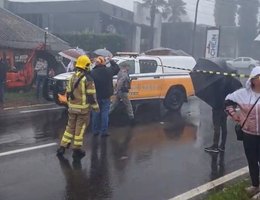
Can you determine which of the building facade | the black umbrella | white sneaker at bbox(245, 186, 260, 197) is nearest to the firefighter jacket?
the black umbrella

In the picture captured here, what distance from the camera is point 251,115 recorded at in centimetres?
571

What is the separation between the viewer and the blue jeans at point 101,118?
380 inches

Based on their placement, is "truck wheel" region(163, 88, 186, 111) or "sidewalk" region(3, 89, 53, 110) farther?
"sidewalk" region(3, 89, 53, 110)

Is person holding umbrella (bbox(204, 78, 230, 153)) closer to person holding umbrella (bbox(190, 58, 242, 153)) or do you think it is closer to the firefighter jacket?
person holding umbrella (bbox(190, 58, 242, 153))

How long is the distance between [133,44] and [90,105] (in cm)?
3601

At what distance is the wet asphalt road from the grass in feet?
1.88

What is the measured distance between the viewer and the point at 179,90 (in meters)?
14.5

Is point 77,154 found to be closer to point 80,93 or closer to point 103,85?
point 80,93

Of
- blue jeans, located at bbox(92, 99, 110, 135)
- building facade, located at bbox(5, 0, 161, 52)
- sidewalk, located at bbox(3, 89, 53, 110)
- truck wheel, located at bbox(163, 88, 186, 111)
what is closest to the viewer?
blue jeans, located at bbox(92, 99, 110, 135)

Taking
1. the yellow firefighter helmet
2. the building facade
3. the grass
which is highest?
the building facade

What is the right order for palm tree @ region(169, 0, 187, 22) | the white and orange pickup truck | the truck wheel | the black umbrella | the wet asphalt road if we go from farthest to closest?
palm tree @ region(169, 0, 187, 22) → the truck wheel → the white and orange pickup truck → the black umbrella → the wet asphalt road

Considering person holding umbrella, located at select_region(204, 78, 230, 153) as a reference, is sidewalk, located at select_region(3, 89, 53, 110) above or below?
below

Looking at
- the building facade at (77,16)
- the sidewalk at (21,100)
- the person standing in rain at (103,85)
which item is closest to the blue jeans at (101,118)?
the person standing in rain at (103,85)

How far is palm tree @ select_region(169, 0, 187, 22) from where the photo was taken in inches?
2355
